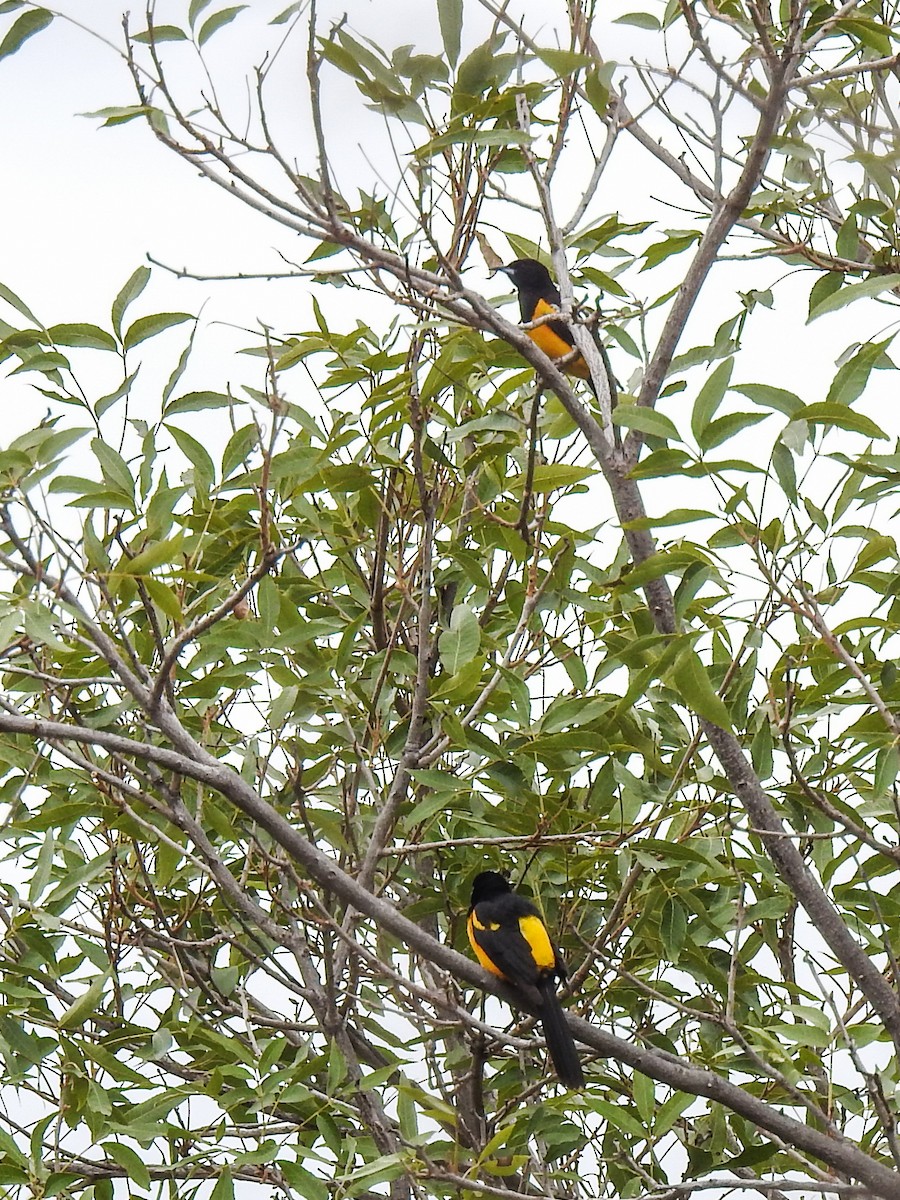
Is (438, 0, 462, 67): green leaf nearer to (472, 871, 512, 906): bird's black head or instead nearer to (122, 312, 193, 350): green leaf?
(122, 312, 193, 350): green leaf

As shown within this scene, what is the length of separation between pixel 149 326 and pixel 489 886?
1.59 metres

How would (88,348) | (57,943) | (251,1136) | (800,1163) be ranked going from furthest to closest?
(57,943) < (251,1136) < (800,1163) < (88,348)

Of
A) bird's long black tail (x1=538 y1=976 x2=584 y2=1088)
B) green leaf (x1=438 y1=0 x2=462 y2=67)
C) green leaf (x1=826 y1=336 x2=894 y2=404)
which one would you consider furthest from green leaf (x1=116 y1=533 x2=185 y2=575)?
bird's long black tail (x1=538 y1=976 x2=584 y2=1088)

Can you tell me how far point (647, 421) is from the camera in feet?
7.25

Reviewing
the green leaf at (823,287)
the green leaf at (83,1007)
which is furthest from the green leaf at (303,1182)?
the green leaf at (823,287)

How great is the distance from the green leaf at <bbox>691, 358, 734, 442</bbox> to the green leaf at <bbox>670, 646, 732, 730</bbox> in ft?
1.22

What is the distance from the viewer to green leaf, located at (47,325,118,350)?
2.67 meters

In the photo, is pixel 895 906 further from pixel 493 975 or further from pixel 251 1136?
pixel 251 1136

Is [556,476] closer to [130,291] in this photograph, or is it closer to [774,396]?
[774,396]

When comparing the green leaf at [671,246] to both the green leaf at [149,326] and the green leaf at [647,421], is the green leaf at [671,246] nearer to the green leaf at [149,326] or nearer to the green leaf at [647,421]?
the green leaf at [647,421]

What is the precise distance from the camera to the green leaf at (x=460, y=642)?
9.22ft

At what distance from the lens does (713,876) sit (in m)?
3.19

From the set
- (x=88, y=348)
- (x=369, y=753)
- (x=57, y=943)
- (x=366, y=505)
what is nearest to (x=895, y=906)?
(x=369, y=753)

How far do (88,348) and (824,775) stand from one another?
1.84 metres
